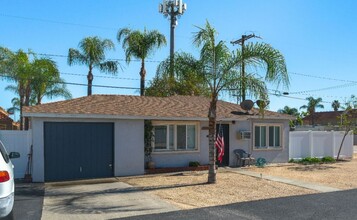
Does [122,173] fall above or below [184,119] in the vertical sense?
below

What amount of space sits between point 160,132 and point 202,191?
5.70 m

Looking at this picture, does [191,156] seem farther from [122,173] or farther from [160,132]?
[122,173]

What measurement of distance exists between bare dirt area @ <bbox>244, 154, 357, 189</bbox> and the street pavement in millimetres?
2870

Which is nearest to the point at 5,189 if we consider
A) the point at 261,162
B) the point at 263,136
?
the point at 261,162

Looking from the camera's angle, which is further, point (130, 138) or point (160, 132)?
point (160, 132)

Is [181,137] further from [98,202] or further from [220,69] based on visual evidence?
[98,202]

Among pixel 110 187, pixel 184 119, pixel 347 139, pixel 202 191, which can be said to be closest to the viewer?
pixel 202 191

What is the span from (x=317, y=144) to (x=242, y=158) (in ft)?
20.3

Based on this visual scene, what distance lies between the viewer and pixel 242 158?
18.0 metres

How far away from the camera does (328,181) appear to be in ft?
44.7

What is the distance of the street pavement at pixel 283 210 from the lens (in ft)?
26.8

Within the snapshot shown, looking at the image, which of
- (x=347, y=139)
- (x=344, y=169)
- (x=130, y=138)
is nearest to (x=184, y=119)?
(x=130, y=138)

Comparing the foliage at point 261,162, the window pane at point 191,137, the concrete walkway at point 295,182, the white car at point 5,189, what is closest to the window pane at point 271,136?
the foliage at point 261,162

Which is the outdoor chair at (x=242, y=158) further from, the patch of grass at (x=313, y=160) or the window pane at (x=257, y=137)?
the patch of grass at (x=313, y=160)
